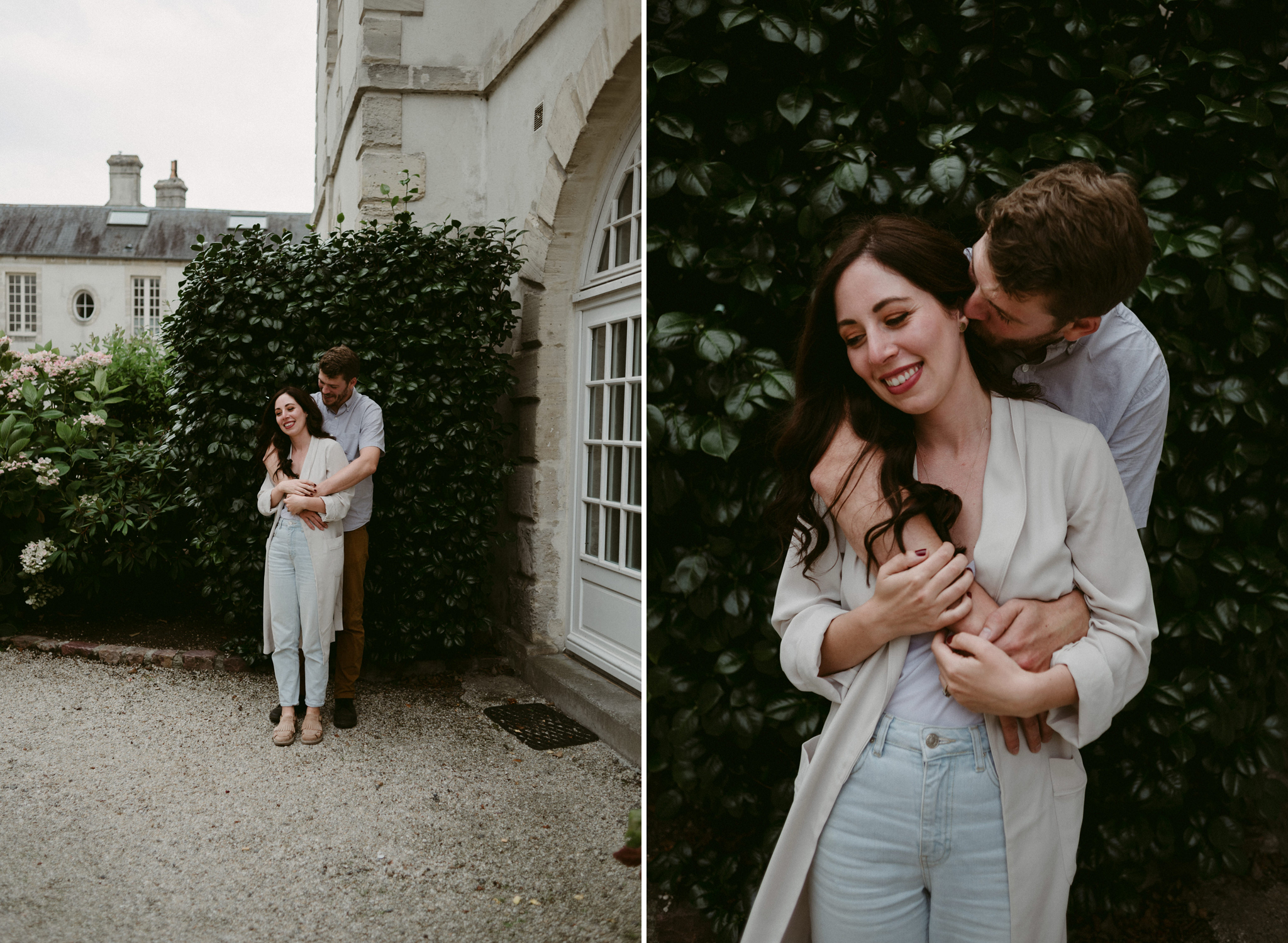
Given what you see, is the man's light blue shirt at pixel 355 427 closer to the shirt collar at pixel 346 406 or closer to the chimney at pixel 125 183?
the shirt collar at pixel 346 406

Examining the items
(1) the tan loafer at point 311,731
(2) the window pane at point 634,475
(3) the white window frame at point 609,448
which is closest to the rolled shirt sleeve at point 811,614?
(3) the white window frame at point 609,448

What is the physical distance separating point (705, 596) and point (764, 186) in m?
0.91

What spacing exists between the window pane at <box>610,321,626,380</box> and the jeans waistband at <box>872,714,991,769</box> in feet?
11.2

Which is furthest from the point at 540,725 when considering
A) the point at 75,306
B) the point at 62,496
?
the point at 75,306

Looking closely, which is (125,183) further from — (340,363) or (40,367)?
(340,363)

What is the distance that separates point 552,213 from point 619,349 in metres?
0.85

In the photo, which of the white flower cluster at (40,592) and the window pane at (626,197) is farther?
the white flower cluster at (40,592)

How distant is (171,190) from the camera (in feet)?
101

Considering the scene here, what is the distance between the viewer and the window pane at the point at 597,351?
4.74 meters

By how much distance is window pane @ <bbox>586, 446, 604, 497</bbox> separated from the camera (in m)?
4.81

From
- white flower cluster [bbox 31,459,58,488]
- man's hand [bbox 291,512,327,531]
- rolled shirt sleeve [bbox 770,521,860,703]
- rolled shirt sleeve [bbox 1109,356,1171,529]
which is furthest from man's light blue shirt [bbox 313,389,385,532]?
rolled shirt sleeve [bbox 1109,356,1171,529]

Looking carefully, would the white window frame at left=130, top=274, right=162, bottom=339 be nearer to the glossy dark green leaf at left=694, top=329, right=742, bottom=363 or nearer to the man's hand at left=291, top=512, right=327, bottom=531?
the man's hand at left=291, top=512, right=327, bottom=531

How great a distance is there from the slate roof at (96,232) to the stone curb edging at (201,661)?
62.7ft

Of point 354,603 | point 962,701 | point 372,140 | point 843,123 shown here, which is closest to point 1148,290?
point 843,123
